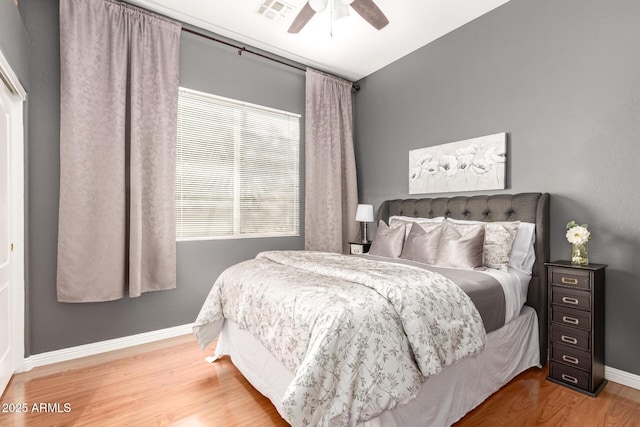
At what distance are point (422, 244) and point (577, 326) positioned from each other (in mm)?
1145

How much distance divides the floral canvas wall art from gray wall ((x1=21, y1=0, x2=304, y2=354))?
6.70 feet

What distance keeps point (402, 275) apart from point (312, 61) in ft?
10.4

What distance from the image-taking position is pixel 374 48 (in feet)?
12.0

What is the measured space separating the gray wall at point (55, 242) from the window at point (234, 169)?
16cm

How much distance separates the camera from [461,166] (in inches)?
127

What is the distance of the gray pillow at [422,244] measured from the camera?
8.68 ft

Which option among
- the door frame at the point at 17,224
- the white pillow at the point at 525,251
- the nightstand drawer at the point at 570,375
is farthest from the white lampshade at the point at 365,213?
the door frame at the point at 17,224

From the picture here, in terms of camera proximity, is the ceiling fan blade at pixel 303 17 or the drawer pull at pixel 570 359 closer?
the drawer pull at pixel 570 359

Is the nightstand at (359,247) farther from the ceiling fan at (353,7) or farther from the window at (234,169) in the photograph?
the ceiling fan at (353,7)

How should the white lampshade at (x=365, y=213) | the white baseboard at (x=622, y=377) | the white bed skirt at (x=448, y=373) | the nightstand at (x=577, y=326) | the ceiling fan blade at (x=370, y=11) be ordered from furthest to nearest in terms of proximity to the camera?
1. the white lampshade at (x=365, y=213)
2. the ceiling fan blade at (x=370, y=11)
3. the white baseboard at (x=622, y=377)
4. the nightstand at (x=577, y=326)
5. the white bed skirt at (x=448, y=373)

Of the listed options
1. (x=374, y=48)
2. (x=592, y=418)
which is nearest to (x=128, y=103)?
(x=374, y=48)

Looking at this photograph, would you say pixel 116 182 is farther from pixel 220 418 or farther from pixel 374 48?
pixel 374 48

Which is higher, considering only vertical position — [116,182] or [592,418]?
[116,182]

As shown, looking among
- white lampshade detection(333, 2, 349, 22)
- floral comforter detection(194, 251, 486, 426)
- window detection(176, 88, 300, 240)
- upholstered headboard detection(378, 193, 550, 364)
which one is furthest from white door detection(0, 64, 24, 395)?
upholstered headboard detection(378, 193, 550, 364)
